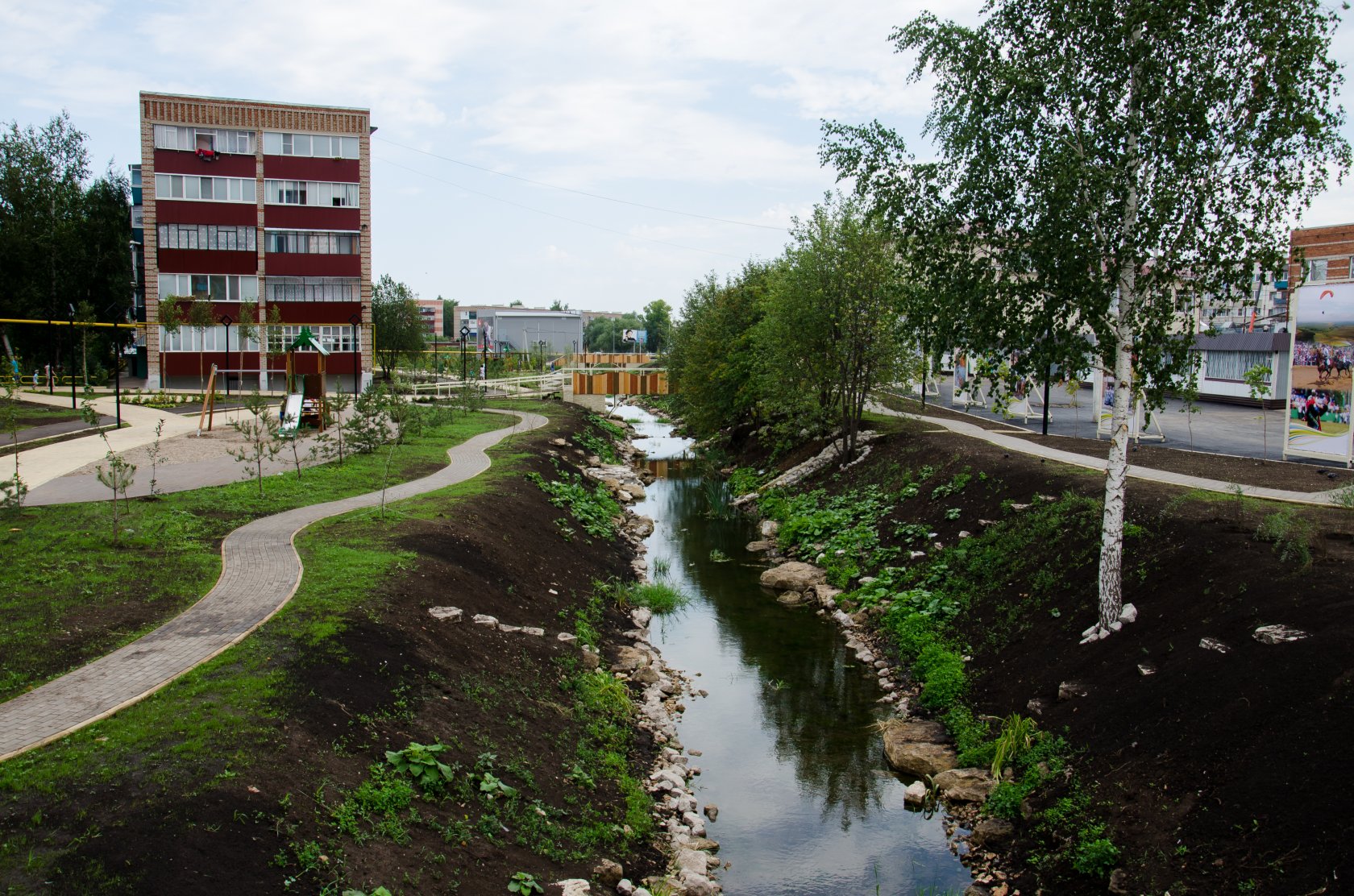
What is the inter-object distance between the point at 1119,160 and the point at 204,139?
172ft

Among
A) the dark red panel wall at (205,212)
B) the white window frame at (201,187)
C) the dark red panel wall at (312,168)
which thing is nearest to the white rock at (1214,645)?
the dark red panel wall at (312,168)

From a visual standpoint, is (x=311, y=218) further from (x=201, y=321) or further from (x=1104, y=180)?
(x=1104, y=180)

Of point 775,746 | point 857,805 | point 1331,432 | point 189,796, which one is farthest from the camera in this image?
point 1331,432

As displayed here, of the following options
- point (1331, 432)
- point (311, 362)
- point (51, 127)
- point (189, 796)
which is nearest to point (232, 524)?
point (189, 796)

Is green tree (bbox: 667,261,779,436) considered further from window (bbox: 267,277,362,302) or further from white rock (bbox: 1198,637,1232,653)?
white rock (bbox: 1198,637,1232,653)

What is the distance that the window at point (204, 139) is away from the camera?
50375mm

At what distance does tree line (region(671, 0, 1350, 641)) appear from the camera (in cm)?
1159

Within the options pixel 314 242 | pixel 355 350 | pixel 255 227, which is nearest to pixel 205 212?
pixel 255 227

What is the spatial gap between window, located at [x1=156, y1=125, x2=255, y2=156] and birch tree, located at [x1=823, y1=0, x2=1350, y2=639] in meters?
48.8

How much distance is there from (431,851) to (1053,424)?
95.4 feet

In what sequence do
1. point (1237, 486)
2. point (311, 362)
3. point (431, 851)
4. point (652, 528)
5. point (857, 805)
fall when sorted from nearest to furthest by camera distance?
1. point (431, 851)
2. point (857, 805)
3. point (1237, 486)
4. point (652, 528)
5. point (311, 362)

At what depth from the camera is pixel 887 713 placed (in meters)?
14.5

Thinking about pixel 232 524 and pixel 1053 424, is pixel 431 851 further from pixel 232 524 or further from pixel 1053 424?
pixel 1053 424

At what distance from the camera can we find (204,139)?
51094 millimetres
